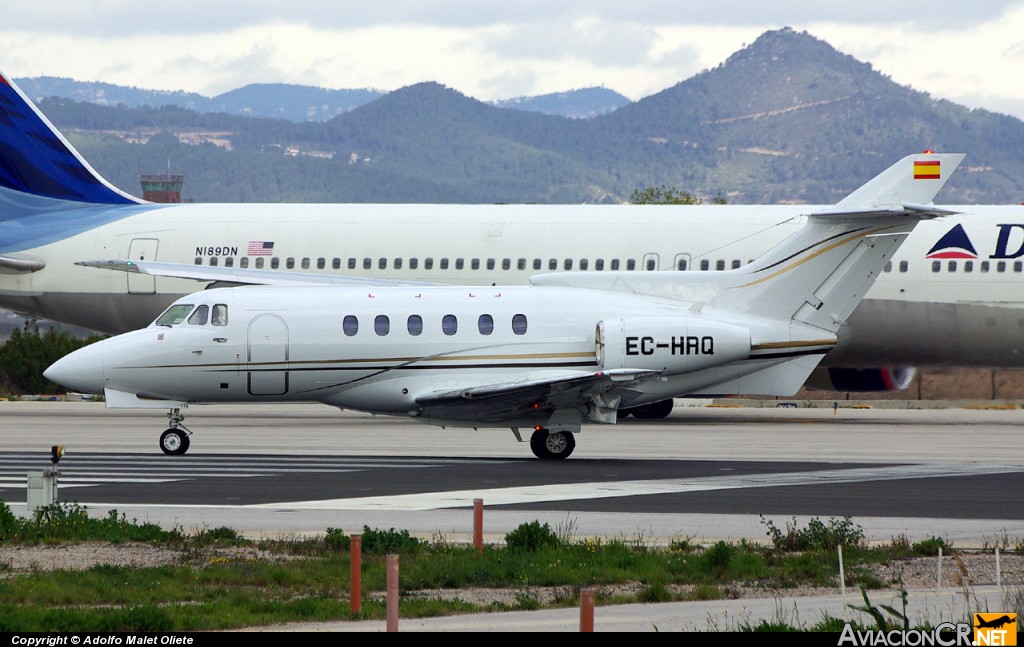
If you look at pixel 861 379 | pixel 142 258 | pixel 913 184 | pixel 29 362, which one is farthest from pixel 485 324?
pixel 29 362

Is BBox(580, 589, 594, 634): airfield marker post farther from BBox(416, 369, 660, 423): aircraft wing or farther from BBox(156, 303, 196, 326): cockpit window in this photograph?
BBox(156, 303, 196, 326): cockpit window

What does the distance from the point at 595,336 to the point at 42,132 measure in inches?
802

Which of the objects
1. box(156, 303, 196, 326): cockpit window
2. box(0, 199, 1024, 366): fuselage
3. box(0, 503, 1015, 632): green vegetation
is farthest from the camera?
box(0, 199, 1024, 366): fuselage

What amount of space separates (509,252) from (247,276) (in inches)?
Result: 264

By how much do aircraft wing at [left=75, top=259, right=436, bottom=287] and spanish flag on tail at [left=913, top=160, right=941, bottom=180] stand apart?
41.8ft

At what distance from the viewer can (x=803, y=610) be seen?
12.2 metres

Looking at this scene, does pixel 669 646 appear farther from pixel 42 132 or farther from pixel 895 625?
pixel 42 132

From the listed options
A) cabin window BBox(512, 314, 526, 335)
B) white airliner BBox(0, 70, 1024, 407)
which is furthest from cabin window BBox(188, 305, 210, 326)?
white airliner BBox(0, 70, 1024, 407)

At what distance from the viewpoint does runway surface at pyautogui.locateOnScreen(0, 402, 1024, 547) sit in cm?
1794

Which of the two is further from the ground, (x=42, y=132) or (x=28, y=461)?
(x=42, y=132)

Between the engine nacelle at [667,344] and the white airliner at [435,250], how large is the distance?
33.2 feet

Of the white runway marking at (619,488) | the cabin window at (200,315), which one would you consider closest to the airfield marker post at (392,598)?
the white runway marking at (619,488)

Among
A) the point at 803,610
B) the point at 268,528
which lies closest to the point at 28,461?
the point at 268,528

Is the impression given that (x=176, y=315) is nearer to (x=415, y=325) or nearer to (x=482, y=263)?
(x=415, y=325)
